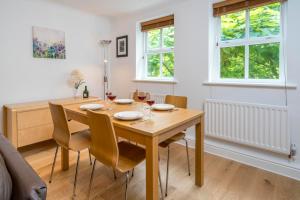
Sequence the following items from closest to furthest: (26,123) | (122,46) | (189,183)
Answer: (189,183) → (26,123) → (122,46)

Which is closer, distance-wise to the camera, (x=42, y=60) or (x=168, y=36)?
(x=42, y=60)

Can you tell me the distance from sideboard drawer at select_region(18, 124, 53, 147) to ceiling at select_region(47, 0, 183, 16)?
1958 mm

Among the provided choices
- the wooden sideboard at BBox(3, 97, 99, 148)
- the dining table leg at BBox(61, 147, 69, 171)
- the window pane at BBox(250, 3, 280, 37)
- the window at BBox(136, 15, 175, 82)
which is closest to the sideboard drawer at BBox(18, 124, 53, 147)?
the wooden sideboard at BBox(3, 97, 99, 148)

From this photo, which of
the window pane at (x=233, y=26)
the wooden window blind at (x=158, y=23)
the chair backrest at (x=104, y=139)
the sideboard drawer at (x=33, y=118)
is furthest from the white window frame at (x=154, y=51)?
the chair backrest at (x=104, y=139)

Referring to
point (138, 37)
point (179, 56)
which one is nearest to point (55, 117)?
point (179, 56)

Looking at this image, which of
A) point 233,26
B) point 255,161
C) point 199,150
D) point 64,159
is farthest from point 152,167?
point 233,26

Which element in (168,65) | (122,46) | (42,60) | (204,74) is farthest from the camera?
(122,46)

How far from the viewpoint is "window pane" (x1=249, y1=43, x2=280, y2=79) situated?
2.31m

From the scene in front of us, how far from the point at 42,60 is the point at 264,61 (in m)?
3.17

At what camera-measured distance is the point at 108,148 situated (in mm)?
1507

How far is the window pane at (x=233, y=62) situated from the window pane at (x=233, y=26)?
159 mm

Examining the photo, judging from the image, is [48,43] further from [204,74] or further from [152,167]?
[152,167]

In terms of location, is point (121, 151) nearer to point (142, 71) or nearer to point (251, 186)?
point (251, 186)

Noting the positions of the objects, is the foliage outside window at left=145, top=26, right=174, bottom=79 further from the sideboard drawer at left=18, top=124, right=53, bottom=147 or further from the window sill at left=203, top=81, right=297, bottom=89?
the sideboard drawer at left=18, top=124, right=53, bottom=147
